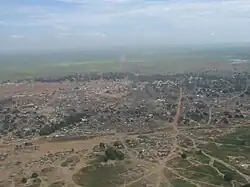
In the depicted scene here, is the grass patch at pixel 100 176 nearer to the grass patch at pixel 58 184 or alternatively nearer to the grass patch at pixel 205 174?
the grass patch at pixel 58 184

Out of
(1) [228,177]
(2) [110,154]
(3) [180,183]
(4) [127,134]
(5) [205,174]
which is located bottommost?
(3) [180,183]

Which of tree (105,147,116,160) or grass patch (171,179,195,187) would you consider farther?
tree (105,147,116,160)

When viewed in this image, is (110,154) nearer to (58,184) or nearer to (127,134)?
(58,184)

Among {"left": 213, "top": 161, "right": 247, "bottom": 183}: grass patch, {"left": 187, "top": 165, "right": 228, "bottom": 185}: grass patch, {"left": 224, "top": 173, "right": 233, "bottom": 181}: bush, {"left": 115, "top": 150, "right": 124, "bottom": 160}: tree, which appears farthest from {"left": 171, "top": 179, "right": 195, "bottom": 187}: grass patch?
{"left": 115, "top": 150, "right": 124, "bottom": 160}: tree

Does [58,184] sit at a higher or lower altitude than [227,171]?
lower

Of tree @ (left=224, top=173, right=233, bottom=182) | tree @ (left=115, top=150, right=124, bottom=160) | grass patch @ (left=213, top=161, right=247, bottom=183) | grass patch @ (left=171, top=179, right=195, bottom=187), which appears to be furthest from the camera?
tree @ (left=115, top=150, right=124, bottom=160)

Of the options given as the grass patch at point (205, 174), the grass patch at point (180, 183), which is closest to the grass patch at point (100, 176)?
the grass patch at point (180, 183)

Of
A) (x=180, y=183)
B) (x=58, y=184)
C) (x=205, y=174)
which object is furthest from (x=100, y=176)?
(x=205, y=174)

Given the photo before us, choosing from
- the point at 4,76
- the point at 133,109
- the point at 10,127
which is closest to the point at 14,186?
the point at 10,127

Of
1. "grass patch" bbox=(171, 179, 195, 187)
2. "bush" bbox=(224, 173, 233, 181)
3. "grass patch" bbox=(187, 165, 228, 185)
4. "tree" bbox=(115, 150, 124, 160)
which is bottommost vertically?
"grass patch" bbox=(171, 179, 195, 187)

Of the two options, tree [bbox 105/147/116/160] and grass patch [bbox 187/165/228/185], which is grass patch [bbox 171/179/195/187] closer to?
grass patch [bbox 187/165/228/185]

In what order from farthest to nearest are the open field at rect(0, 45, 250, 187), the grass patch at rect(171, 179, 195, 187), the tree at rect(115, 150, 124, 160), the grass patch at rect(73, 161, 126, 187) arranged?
the tree at rect(115, 150, 124, 160), the open field at rect(0, 45, 250, 187), the grass patch at rect(73, 161, 126, 187), the grass patch at rect(171, 179, 195, 187)
